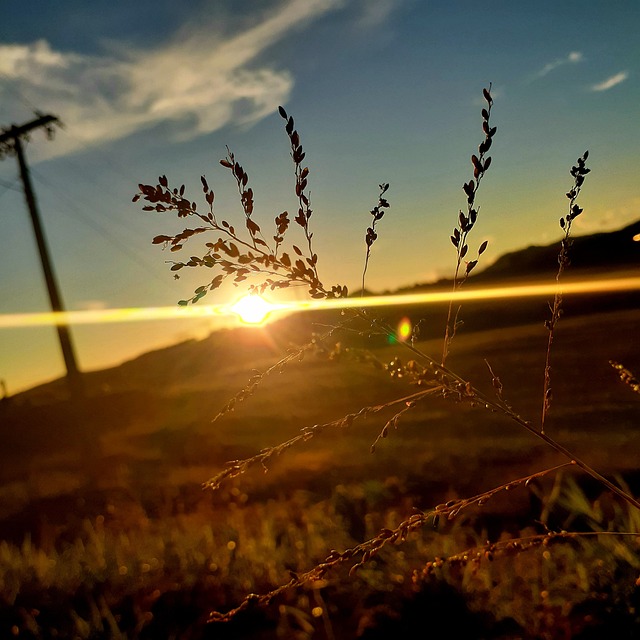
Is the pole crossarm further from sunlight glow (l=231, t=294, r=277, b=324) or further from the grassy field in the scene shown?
sunlight glow (l=231, t=294, r=277, b=324)

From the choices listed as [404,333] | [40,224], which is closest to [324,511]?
[404,333]

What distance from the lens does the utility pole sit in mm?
16578

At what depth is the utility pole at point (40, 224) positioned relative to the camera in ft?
54.4

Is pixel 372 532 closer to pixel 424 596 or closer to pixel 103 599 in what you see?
pixel 424 596

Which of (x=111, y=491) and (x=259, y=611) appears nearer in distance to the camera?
(x=259, y=611)

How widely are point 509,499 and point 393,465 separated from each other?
7.50 meters

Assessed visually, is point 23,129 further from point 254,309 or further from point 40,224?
point 254,309

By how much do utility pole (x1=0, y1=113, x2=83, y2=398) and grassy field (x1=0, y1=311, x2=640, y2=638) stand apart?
201cm

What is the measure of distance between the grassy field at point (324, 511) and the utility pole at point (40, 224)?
6.61 feet

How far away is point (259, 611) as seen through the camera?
151 inches

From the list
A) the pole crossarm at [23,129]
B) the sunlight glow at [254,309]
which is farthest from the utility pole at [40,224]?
the sunlight glow at [254,309]

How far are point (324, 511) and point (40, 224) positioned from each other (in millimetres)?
13705

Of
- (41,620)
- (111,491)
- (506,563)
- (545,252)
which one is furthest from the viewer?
(545,252)

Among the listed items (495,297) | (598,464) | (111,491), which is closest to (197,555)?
(598,464)
